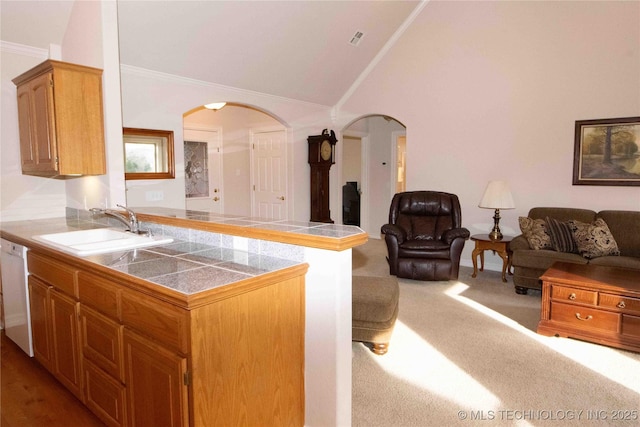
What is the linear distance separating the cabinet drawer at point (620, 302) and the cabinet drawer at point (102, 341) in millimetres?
3164

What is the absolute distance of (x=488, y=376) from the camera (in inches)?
101

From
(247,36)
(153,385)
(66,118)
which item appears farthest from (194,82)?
(153,385)

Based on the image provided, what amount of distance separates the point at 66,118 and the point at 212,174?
3.60m

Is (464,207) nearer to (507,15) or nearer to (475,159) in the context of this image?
(475,159)

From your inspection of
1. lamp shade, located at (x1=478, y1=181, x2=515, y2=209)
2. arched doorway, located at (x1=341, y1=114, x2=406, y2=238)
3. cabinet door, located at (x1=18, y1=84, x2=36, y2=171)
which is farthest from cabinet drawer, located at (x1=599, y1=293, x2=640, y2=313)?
arched doorway, located at (x1=341, y1=114, x2=406, y2=238)

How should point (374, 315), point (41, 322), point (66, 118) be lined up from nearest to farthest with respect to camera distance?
point (41, 322)
point (374, 315)
point (66, 118)

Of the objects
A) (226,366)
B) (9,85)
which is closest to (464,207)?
(226,366)

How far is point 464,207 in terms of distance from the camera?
564 cm

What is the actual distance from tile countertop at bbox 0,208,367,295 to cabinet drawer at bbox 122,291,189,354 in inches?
3.2

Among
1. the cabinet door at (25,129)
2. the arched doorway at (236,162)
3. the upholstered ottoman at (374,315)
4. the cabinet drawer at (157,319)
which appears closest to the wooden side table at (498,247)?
the upholstered ottoman at (374,315)

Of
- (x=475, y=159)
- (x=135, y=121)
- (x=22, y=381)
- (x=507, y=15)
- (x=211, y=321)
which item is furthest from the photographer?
(x=475, y=159)

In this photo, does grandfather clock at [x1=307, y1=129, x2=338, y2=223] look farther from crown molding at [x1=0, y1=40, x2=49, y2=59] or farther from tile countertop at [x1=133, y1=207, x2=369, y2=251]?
tile countertop at [x1=133, y1=207, x2=369, y2=251]

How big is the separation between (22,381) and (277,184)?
14.4ft

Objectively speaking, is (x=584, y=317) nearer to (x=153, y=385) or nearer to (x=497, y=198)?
(x=497, y=198)
